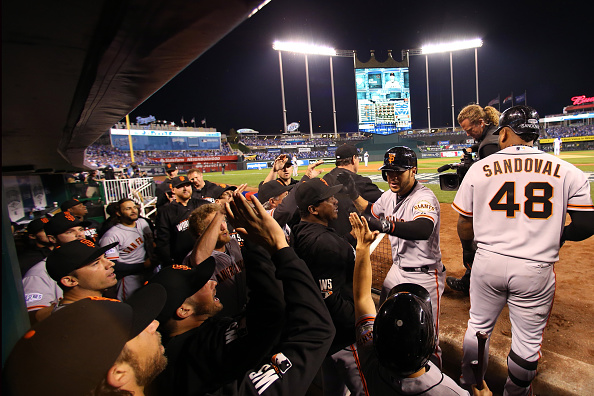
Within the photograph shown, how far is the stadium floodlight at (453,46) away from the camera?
44.2 metres

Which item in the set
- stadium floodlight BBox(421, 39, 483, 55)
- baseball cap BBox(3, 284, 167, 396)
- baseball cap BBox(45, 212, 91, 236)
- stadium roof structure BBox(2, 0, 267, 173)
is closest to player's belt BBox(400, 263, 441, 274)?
baseball cap BBox(3, 284, 167, 396)

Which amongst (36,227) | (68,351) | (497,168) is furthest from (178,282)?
(36,227)

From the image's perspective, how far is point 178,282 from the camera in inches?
67.8

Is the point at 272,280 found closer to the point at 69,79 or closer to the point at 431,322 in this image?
the point at 431,322

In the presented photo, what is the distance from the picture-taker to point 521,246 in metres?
2.25

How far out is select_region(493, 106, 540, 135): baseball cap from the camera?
8.24 ft

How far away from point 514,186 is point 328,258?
5.16 ft

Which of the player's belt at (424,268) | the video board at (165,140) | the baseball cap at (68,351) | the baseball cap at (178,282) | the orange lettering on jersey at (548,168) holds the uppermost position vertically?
the video board at (165,140)

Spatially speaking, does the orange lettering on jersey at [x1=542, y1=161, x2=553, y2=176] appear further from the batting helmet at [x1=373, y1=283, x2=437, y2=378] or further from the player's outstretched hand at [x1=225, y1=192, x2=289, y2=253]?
the player's outstretched hand at [x1=225, y1=192, x2=289, y2=253]

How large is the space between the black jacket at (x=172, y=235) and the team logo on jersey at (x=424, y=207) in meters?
2.95

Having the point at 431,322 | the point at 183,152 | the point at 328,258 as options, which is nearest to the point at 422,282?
the point at 328,258

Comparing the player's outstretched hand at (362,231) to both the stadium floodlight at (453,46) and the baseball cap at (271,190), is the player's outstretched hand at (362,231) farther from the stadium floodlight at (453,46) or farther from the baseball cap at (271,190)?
the stadium floodlight at (453,46)

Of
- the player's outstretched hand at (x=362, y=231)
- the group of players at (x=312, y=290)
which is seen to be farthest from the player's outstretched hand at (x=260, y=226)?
the player's outstretched hand at (x=362, y=231)

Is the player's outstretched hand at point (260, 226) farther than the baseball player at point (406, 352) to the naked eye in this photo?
Yes
